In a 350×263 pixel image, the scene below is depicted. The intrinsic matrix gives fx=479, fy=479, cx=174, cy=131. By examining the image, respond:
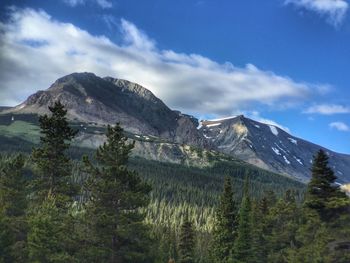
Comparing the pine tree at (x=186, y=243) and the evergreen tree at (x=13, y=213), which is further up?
the evergreen tree at (x=13, y=213)

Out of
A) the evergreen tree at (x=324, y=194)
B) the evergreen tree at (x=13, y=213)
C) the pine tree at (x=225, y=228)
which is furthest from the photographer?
the pine tree at (x=225, y=228)

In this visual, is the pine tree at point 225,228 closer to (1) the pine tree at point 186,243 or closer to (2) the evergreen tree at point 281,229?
(2) the evergreen tree at point 281,229

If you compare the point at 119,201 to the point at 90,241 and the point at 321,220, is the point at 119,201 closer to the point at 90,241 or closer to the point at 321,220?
the point at 90,241

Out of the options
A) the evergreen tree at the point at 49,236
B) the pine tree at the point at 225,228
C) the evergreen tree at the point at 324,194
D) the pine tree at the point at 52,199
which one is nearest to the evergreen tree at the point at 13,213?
the pine tree at the point at 52,199

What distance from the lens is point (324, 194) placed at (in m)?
36.3

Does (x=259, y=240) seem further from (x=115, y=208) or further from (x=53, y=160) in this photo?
(x=53, y=160)

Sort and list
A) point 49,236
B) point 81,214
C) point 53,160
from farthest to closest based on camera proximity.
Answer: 1. point 53,160
2. point 81,214
3. point 49,236

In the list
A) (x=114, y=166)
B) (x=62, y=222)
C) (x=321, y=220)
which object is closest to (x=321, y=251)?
(x=321, y=220)

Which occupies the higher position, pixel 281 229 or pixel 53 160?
pixel 53 160

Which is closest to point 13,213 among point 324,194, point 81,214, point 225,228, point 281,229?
point 81,214

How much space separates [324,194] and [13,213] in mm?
26391

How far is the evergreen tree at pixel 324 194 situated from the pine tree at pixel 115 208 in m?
12.7

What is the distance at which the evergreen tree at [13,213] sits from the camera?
38.4 m

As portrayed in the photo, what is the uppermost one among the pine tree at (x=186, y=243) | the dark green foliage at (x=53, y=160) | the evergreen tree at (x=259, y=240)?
the dark green foliage at (x=53, y=160)
